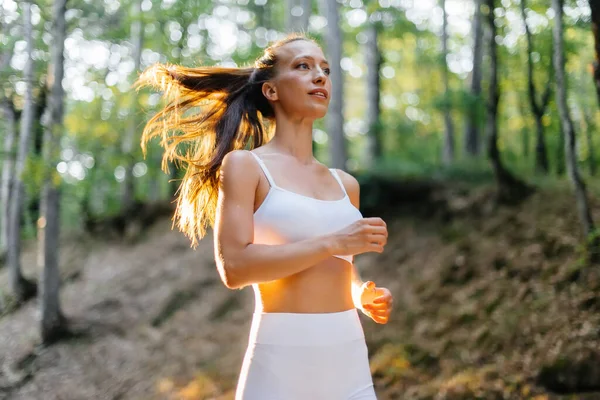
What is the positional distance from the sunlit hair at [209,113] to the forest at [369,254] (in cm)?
210

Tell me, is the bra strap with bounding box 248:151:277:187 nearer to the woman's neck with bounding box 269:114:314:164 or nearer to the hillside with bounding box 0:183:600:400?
the woman's neck with bounding box 269:114:314:164

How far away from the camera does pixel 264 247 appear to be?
6.18 ft

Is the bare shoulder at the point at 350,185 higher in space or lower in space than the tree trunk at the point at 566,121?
lower

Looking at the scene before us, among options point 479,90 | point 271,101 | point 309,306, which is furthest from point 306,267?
point 479,90

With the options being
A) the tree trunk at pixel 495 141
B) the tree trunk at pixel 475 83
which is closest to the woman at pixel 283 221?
the tree trunk at pixel 495 141

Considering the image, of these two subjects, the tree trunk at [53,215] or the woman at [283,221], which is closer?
the woman at [283,221]

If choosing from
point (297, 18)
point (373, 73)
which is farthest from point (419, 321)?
point (373, 73)

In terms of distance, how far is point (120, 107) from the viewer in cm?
1091

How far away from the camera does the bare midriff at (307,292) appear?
6.65 feet

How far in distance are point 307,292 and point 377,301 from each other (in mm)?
324

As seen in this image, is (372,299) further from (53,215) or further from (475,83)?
(475,83)

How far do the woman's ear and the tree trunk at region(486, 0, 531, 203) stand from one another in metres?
6.04

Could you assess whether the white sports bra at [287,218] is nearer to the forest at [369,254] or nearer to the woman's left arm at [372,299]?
the woman's left arm at [372,299]

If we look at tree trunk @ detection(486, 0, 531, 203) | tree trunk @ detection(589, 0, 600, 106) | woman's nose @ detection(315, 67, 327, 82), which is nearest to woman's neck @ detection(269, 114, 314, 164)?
woman's nose @ detection(315, 67, 327, 82)
